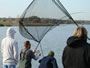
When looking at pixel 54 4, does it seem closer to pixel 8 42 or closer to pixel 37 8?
pixel 37 8

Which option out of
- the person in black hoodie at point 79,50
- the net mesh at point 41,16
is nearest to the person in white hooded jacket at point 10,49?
the net mesh at point 41,16

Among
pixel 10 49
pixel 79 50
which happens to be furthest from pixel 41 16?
pixel 79 50

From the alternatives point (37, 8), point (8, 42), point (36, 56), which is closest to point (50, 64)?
point (36, 56)

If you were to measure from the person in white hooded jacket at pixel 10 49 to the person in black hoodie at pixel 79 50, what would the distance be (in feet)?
8.93

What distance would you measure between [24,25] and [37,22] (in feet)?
1.97

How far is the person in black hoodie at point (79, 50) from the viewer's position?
3740 mm

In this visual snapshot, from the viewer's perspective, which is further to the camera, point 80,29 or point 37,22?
point 37,22

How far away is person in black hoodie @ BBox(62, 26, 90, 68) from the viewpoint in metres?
3.74

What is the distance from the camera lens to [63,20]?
6.80 meters

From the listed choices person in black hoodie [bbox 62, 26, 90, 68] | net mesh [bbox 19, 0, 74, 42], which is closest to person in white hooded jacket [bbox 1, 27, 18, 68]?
net mesh [bbox 19, 0, 74, 42]

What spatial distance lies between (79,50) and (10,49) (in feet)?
10.0

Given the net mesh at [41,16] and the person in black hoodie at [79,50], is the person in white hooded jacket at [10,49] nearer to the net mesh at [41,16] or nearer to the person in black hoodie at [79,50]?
the net mesh at [41,16]

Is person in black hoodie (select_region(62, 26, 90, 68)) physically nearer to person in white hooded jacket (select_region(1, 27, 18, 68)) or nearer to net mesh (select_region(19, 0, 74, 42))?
person in white hooded jacket (select_region(1, 27, 18, 68))

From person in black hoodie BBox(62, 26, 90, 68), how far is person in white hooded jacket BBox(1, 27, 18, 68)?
2723 millimetres
